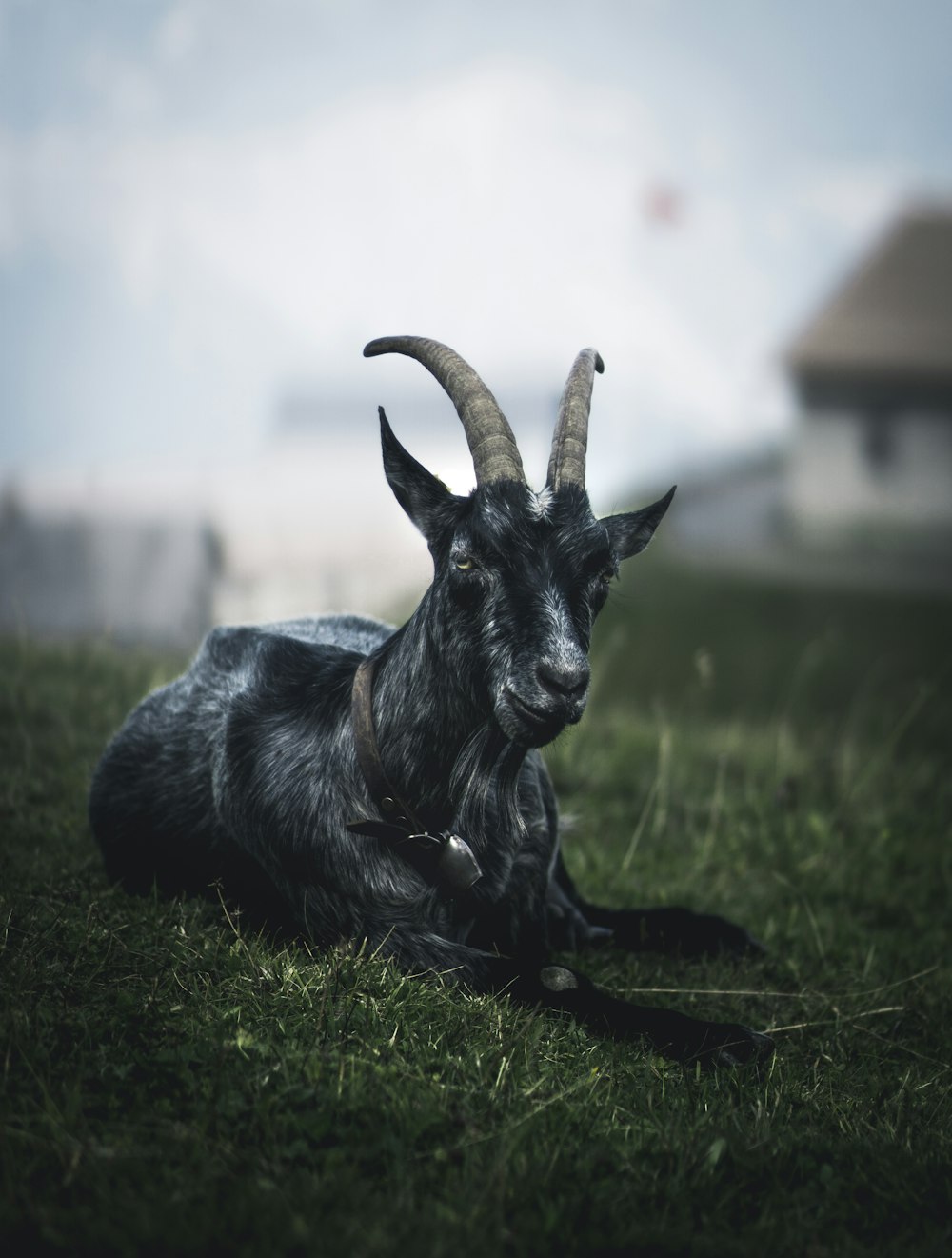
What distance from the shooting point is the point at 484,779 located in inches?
135

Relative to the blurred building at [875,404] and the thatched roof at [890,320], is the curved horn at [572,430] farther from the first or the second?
the thatched roof at [890,320]

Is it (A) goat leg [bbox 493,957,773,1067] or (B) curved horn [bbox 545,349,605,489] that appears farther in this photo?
(B) curved horn [bbox 545,349,605,489]

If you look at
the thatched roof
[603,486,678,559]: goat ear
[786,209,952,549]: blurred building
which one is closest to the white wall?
[786,209,952,549]: blurred building

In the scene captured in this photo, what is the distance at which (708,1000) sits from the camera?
3.99 meters

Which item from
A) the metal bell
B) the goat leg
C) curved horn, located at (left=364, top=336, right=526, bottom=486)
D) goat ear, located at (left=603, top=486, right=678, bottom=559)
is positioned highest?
curved horn, located at (left=364, top=336, right=526, bottom=486)

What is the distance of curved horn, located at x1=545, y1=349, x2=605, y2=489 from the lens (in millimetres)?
3432

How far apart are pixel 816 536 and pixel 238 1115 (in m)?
21.1

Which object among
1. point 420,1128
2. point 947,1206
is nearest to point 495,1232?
point 420,1128

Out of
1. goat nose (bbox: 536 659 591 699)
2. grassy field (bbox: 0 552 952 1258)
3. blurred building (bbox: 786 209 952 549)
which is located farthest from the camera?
blurred building (bbox: 786 209 952 549)

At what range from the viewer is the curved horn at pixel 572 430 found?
3432 mm

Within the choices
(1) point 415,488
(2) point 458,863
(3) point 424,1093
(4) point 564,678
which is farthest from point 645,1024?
(1) point 415,488

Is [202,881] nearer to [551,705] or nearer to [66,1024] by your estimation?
[66,1024]

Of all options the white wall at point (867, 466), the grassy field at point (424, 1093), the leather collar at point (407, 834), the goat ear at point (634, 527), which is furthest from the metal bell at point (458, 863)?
the white wall at point (867, 466)

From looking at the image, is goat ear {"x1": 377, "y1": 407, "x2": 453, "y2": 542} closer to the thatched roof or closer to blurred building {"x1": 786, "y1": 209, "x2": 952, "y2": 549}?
blurred building {"x1": 786, "y1": 209, "x2": 952, "y2": 549}
